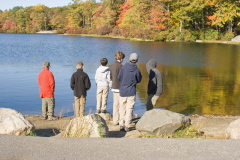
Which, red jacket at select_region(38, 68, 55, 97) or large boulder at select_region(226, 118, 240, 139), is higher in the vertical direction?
red jacket at select_region(38, 68, 55, 97)

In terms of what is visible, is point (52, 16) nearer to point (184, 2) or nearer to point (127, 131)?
point (184, 2)

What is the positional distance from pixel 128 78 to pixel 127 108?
699mm

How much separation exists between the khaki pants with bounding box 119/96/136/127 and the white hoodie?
1058 millimetres

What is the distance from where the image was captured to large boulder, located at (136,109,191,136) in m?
6.66

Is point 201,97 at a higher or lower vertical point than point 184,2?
lower

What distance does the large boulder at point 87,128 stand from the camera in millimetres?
6141

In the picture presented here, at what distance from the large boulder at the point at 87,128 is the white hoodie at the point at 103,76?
83.2 inches

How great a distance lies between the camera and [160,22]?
5681 centimetres

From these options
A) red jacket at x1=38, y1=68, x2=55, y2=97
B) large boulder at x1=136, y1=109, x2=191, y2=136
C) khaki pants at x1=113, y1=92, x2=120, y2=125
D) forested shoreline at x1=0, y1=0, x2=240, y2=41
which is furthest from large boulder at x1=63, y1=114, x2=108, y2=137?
forested shoreline at x1=0, y1=0, x2=240, y2=41

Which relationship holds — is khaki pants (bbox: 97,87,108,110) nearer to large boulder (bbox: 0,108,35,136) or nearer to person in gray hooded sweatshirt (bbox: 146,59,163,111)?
person in gray hooded sweatshirt (bbox: 146,59,163,111)

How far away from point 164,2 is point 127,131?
51391 mm

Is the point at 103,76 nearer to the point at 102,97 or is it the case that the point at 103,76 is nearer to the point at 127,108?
the point at 102,97

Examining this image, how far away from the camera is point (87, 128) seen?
616 centimetres

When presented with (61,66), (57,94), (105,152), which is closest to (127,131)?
(105,152)
